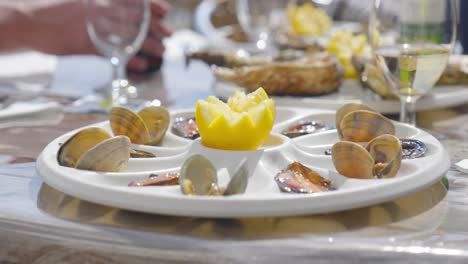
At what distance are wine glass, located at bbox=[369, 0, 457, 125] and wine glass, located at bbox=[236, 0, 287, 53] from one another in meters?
0.64

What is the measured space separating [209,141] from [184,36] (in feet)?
5.59

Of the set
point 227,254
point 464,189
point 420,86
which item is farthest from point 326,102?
point 227,254

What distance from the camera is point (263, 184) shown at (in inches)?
29.4

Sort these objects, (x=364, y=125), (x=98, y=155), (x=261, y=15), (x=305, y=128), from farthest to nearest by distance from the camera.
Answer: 1. (x=261, y=15)
2. (x=305, y=128)
3. (x=364, y=125)
4. (x=98, y=155)

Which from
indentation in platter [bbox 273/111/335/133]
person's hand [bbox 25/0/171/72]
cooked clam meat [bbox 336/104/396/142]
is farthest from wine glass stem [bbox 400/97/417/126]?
person's hand [bbox 25/0/171/72]

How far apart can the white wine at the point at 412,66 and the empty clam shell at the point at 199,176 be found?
46cm

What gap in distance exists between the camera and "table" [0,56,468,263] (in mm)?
624

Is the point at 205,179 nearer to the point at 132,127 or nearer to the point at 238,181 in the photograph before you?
Result: the point at 238,181

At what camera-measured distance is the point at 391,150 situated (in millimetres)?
777

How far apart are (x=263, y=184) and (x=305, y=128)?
251mm

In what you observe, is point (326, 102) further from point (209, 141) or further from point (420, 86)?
point (209, 141)

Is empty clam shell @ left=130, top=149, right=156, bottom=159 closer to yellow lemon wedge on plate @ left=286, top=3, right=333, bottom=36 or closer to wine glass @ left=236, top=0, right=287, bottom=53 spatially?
wine glass @ left=236, top=0, right=287, bottom=53

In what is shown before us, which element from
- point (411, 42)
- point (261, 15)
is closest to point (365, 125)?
point (411, 42)

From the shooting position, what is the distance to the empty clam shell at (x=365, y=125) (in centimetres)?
88
